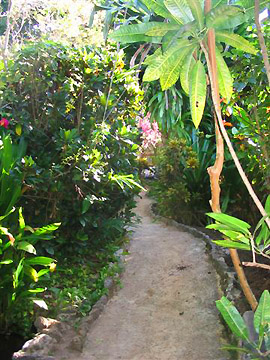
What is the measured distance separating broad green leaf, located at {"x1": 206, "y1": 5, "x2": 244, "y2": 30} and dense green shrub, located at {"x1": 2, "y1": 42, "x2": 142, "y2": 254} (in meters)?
1.99

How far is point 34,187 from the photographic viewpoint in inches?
141

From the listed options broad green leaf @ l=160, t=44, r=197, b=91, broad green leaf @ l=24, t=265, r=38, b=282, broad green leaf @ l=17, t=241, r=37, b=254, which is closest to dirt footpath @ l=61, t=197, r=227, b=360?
broad green leaf @ l=24, t=265, r=38, b=282

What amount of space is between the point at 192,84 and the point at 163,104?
5.09m

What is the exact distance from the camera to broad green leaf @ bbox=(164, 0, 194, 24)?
1.98m

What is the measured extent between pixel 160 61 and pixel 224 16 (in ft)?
1.18

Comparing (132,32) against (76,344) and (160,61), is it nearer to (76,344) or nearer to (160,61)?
(160,61)

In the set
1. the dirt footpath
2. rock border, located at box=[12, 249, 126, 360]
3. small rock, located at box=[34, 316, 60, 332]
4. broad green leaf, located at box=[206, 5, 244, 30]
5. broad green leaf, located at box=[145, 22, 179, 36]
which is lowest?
the dirt footpath

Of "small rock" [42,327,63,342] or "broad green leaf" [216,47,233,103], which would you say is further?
"small rock" [42,327,63,342]

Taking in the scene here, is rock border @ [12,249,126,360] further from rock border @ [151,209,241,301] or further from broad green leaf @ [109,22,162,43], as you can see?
broad green leaf @ [109,22,162,43]

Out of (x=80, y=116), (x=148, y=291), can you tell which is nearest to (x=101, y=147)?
(x=80, y=116)

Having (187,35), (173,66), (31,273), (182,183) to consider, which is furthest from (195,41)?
(182,183)

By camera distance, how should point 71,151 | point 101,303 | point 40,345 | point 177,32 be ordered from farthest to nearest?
point 71,151
point 101,303
point 40,345
point 177,32

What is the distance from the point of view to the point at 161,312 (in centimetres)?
366

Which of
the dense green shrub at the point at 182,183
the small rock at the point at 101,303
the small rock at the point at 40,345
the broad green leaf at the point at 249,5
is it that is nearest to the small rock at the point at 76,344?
the small rock at the point at 40,345
